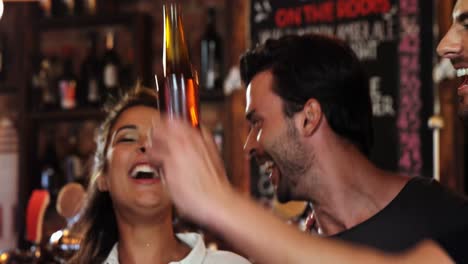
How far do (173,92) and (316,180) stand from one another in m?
0.72

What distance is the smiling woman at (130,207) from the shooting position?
2.10 metres


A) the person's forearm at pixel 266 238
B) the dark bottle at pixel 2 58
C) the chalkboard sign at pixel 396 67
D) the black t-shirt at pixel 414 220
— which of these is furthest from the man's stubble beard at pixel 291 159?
the dark bottle at pixel 2 58

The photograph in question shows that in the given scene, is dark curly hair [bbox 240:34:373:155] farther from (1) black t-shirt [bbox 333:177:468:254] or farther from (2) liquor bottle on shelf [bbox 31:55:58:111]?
(2) liquor bottle on shelf [bbox 31:55:58:111]

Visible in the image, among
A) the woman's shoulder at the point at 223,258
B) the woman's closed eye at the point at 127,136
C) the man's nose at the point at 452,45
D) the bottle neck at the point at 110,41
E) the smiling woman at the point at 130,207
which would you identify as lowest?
the woman's shoulder at the point at 223,258

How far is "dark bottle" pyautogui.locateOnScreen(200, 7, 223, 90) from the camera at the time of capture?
392cm

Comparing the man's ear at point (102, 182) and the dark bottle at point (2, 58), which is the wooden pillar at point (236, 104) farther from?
the man's ear at point (102, 182)

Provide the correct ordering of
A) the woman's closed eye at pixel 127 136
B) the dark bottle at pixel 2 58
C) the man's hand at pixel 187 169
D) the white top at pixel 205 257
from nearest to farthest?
the man's hand at pixel 187 169, the white top at pixel 205 257, the woman's closed eye at pixel 127 136, the dark bottle at pixel 2 58

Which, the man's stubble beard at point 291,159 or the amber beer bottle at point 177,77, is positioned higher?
the amber beer bottle at point 177,77

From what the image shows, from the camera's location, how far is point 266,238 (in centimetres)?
96

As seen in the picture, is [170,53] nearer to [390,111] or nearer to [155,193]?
[155,193]

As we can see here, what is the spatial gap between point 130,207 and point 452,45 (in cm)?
97

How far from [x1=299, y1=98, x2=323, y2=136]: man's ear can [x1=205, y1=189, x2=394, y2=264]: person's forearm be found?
1.98 feet

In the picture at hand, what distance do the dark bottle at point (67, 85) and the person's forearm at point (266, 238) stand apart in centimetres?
346

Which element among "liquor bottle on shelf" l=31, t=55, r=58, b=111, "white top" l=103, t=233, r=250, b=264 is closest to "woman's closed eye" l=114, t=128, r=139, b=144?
"white top" l=103, t=233, r=250, b=264
